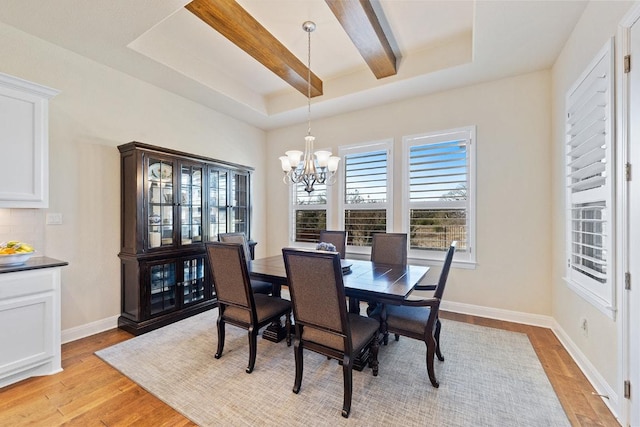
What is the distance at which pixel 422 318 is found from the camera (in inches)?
83.3

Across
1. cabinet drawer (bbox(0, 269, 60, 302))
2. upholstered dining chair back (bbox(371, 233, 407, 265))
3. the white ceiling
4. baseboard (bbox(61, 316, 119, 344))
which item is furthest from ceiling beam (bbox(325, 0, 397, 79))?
baseboard (bbox(61, 316, 119, 344))

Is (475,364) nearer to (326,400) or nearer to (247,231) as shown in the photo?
(326,400)

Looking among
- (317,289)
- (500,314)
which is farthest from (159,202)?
(500,314)

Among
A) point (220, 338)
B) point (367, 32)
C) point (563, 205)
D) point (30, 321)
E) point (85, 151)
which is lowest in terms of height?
point (220, 338)

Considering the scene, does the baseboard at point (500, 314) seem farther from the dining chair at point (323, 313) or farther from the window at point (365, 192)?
the dining chair at point (323, 313)

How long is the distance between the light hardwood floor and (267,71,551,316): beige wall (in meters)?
0.93

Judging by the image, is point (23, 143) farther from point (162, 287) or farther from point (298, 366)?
point (298, 366)

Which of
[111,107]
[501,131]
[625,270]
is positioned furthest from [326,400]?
[111,107]

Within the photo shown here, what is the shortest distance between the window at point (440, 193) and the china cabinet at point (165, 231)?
8.96 feet

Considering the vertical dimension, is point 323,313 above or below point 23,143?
below

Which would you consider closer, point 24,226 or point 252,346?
point 252,346

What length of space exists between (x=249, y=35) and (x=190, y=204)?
2.08 metres

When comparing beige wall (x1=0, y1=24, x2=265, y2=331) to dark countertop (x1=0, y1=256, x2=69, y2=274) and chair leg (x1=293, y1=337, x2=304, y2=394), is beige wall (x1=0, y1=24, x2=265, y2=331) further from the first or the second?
chair leg (x1=293, y1=337, x2=304, y2=394)

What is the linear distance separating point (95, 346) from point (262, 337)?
62.6 inches
